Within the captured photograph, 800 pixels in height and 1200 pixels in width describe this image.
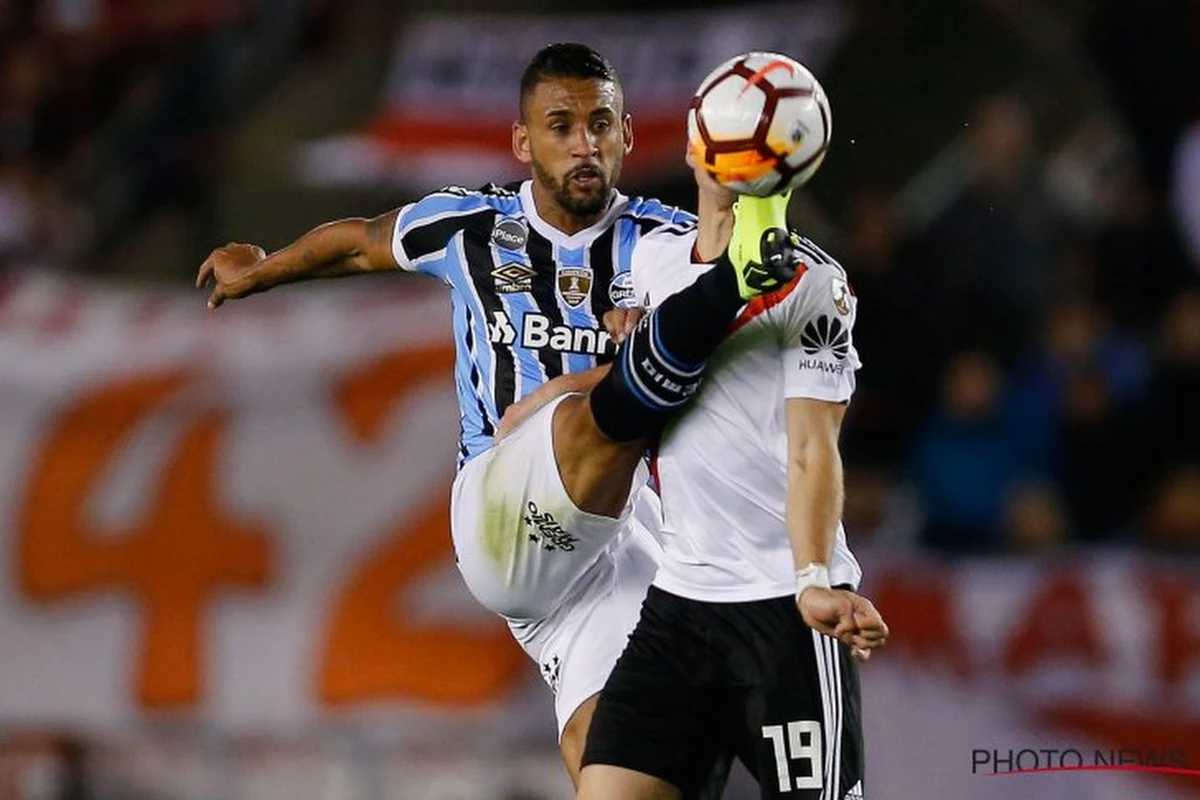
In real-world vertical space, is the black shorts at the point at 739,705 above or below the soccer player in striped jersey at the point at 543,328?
below

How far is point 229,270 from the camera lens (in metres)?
5.76

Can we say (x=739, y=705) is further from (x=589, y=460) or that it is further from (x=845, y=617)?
(x=589, y=460)

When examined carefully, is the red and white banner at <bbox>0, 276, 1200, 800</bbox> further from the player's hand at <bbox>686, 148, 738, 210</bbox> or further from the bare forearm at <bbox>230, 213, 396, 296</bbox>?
the player's hand at <bbox>686, 148, 738, 210</bbox>

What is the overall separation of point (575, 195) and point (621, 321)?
421mm

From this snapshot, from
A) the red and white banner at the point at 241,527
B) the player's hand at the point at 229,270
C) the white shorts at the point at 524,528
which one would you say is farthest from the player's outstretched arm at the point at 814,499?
the red and white banner at the point at 241,527

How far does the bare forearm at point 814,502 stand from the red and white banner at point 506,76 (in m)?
5.25

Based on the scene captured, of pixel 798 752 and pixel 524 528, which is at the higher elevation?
pixel 524 528

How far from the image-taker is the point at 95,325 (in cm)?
1034

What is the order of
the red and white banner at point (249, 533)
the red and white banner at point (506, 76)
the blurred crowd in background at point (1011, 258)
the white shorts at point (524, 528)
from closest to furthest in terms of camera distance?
the white shorts at point (524, 528)
the blurred crowd in background at point (1011, 258)
the red and white banner at point (249, 533)
the red and white banner at point (506, 76)

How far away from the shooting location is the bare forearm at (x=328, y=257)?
566 centimetres

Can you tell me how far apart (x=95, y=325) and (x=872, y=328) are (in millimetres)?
3596

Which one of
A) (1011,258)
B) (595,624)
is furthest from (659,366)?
(1011,258)

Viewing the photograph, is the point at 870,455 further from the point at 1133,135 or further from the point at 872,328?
the point at 1133,135

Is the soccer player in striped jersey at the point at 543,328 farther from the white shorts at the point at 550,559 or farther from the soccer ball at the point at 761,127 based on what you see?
the soccer ball at the point at 761,127
